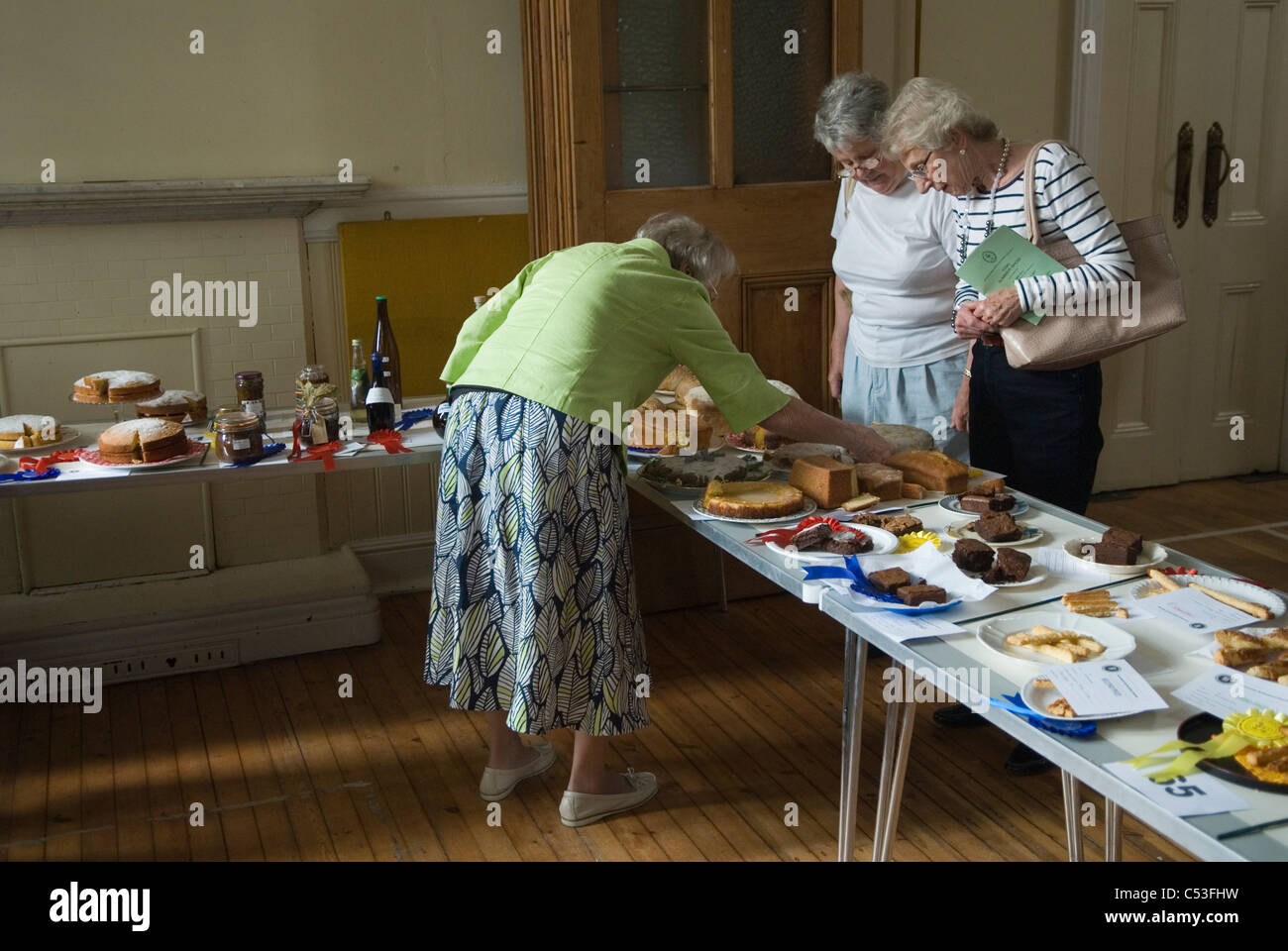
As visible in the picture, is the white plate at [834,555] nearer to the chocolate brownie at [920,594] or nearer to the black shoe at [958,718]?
the chocolate brownie at [920,594]

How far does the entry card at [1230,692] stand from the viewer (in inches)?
67.7

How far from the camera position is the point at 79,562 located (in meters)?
4.05

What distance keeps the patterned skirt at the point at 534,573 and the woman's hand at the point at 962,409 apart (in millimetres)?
973

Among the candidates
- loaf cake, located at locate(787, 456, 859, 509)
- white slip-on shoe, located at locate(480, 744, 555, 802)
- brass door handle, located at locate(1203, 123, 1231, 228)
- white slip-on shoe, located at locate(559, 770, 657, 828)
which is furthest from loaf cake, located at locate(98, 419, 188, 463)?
brass door handle, located at locate(1203, 123, 1231, 228)

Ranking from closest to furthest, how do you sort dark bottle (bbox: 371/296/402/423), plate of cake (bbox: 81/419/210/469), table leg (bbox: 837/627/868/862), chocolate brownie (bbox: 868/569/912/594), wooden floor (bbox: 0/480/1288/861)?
chocolate brownie (bbox: 868/569/912/594)
table leg (bbox: 837/627/868/862)
wooden floor (bbox: 0/480/1288/861)
plate of cake (bbox: 81/419/210/469)
dark bottle (bbox: 371/296/402/423)

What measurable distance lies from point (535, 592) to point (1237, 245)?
13.3 ft

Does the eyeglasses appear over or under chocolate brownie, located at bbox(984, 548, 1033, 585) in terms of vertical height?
over

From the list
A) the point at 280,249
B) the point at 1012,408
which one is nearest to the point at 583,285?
the point at 1012,408

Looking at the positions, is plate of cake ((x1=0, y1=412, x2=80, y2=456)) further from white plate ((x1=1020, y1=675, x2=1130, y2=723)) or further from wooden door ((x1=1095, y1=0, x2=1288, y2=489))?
wooden door ((x1=1095, y1=0, x2=1288, y2=489))

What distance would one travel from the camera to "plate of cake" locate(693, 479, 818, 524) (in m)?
2.60

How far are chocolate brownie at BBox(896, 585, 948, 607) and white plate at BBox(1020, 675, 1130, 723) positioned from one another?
324mm

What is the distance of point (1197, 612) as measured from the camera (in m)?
2.04

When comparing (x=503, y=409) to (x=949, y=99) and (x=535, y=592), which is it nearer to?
(x=535, y=592)

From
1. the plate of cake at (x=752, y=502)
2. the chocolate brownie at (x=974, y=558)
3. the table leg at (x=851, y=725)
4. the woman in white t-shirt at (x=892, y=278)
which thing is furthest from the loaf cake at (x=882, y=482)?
the woman in white t-shirt at (x=892, y=278)
